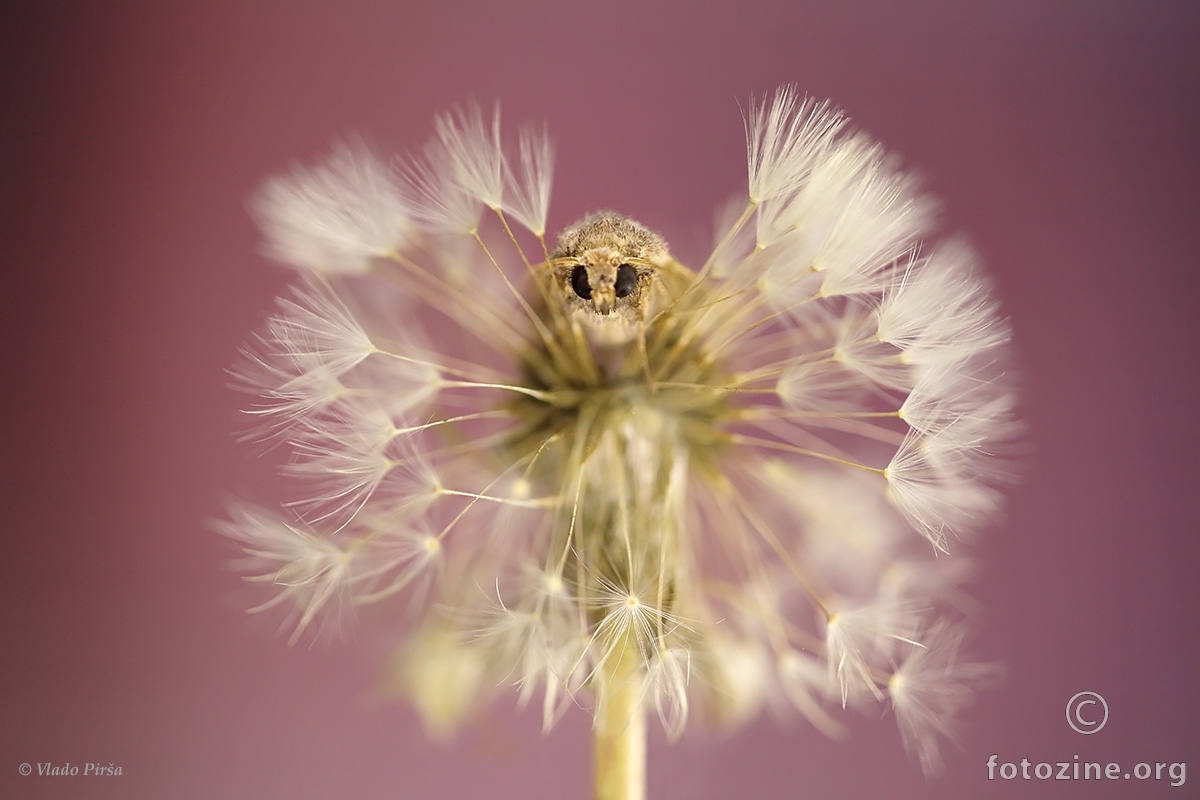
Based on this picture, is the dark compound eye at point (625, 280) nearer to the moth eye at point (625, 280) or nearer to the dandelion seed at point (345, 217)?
the moth eye at point (625, 280)

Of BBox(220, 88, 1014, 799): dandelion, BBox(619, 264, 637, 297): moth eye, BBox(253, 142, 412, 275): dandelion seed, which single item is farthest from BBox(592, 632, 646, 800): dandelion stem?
BBox(253, 142, 412, 275): dandelion seed

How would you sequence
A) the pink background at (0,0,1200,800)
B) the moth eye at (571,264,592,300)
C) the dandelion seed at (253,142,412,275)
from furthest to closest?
the pink background at (0,0,1200,800)
the dandelion seed at (253,142,412,275)
the moth eye at (571,264,592,300)

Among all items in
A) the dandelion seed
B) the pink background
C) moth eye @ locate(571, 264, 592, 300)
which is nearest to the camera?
moth eye @ locate(571, 264, 592, 300)

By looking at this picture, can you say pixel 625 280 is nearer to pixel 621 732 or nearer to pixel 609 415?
pixel 609 415

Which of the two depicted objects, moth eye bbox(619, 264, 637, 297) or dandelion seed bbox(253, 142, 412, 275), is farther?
dandelion seed bbox(253, 142, 412, 275)

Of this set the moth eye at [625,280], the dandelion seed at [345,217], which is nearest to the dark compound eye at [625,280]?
the moth eye at [625,280]

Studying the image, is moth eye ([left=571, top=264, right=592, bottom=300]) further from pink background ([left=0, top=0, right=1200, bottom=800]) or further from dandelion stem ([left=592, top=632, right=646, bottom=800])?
pink background ([left=0, top=0, right=1200, bottom=800])

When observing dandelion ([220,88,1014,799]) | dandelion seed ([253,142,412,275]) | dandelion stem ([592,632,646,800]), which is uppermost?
dandelion seed ([253,142,412,275])
